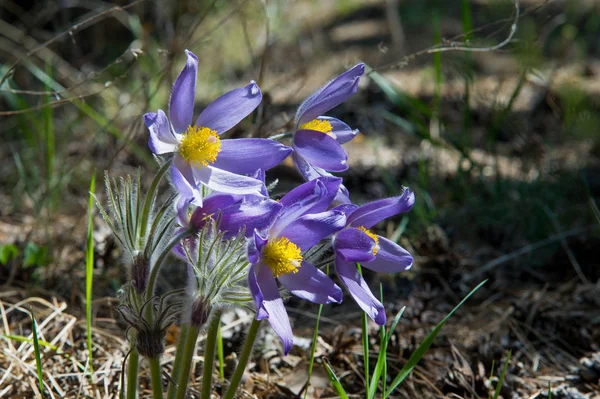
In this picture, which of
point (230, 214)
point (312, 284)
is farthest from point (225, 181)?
point (312, 284)

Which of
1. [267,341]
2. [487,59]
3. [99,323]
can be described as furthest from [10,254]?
[487,59]

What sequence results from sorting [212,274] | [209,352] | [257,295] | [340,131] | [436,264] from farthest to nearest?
1. [436,264]
2. [340,131]
3. [209,352]
4. [212,274]
5. [257,295]

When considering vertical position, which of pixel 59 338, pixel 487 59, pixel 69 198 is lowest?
pixel 487 59

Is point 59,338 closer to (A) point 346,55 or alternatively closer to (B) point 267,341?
(B) point 267,341

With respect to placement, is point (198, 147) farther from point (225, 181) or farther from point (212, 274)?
point (212, 274)

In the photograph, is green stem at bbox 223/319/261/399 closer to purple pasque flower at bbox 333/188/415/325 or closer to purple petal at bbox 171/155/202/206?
purple pasque flower at bbox 333/188/415/325

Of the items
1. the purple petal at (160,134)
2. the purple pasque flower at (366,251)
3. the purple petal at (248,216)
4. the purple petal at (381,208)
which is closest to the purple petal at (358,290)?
the purple pasque flower at (366,251)
